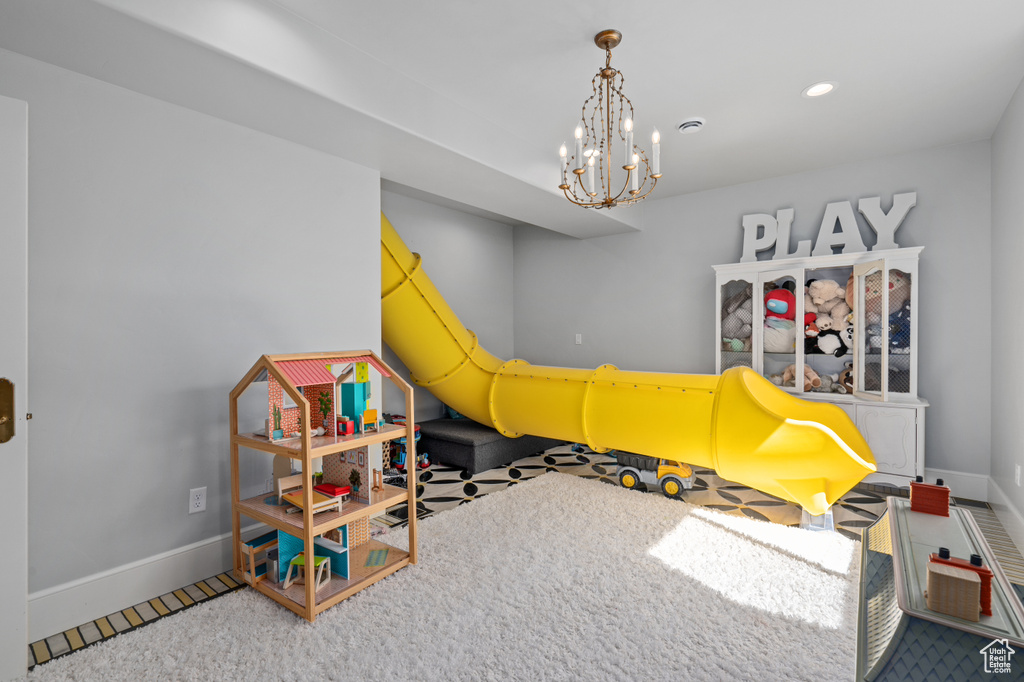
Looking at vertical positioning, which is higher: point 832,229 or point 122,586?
point 832,229

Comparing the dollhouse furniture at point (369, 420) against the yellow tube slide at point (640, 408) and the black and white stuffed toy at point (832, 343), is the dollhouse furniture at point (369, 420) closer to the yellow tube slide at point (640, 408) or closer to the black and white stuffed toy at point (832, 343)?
the yellow tube slide at point (640, 408)

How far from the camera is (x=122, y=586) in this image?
6.51 feet

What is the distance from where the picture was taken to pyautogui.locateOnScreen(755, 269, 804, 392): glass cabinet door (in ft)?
11.8

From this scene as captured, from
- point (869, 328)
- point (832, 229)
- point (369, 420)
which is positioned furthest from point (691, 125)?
point (369, 420)

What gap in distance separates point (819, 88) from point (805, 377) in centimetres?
206

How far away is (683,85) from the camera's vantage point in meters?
2.48

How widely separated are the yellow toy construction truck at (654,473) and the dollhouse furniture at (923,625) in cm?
181

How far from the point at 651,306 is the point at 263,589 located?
3.80 m

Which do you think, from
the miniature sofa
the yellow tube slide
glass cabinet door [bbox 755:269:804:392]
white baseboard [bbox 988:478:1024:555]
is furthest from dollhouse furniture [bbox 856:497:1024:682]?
the miniature sofa

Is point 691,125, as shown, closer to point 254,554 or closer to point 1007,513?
point 1007,513

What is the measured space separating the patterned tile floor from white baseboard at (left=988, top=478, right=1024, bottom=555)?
0.13 feet

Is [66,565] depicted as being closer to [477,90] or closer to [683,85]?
[477,90]

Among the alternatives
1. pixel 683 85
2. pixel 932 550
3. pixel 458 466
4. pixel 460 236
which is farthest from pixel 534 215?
pixel 932 550

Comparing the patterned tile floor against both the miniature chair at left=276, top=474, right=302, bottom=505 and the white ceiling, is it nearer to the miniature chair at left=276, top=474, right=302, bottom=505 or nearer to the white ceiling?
the miniature chair at left=276, top=474, right=302, bottom=505
